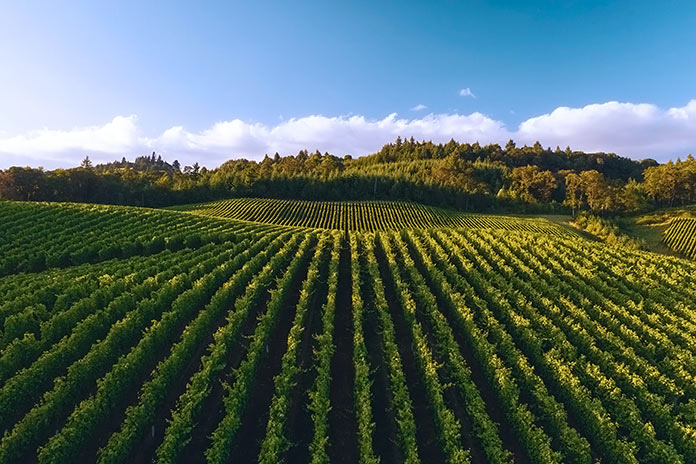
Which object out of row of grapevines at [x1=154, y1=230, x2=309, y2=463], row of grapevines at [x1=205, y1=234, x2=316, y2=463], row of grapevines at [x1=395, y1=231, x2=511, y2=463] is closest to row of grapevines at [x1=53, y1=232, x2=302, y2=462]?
row of grapevines at [x1=154, y1=230, x2=309, y2=463]

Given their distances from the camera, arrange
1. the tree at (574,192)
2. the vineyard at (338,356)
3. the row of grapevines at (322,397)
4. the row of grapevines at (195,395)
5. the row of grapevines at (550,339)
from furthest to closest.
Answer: the tree at (574,192) → the row of grapevines at (550,339) → the vineyard at (338,356) → the row of grapevines at (322,397) → the row of grapevines at (195,395)

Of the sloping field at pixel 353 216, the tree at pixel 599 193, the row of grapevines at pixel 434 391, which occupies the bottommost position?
the row of grapevines at pixel 434 391

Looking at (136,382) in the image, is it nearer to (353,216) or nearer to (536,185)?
(353,216)

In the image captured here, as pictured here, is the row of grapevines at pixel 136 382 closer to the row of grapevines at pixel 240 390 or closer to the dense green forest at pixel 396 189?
the row of grapevines at pixel 240 390

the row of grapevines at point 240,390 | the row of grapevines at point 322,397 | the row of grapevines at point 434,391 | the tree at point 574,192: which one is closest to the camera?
the row of grapevines at point 240,390

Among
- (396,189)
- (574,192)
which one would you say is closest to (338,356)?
(396,189)

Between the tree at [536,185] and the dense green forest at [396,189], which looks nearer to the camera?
the dense green forest at [396,189]

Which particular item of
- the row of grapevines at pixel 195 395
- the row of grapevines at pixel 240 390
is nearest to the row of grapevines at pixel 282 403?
the row of grapevines at pixel 240 390
